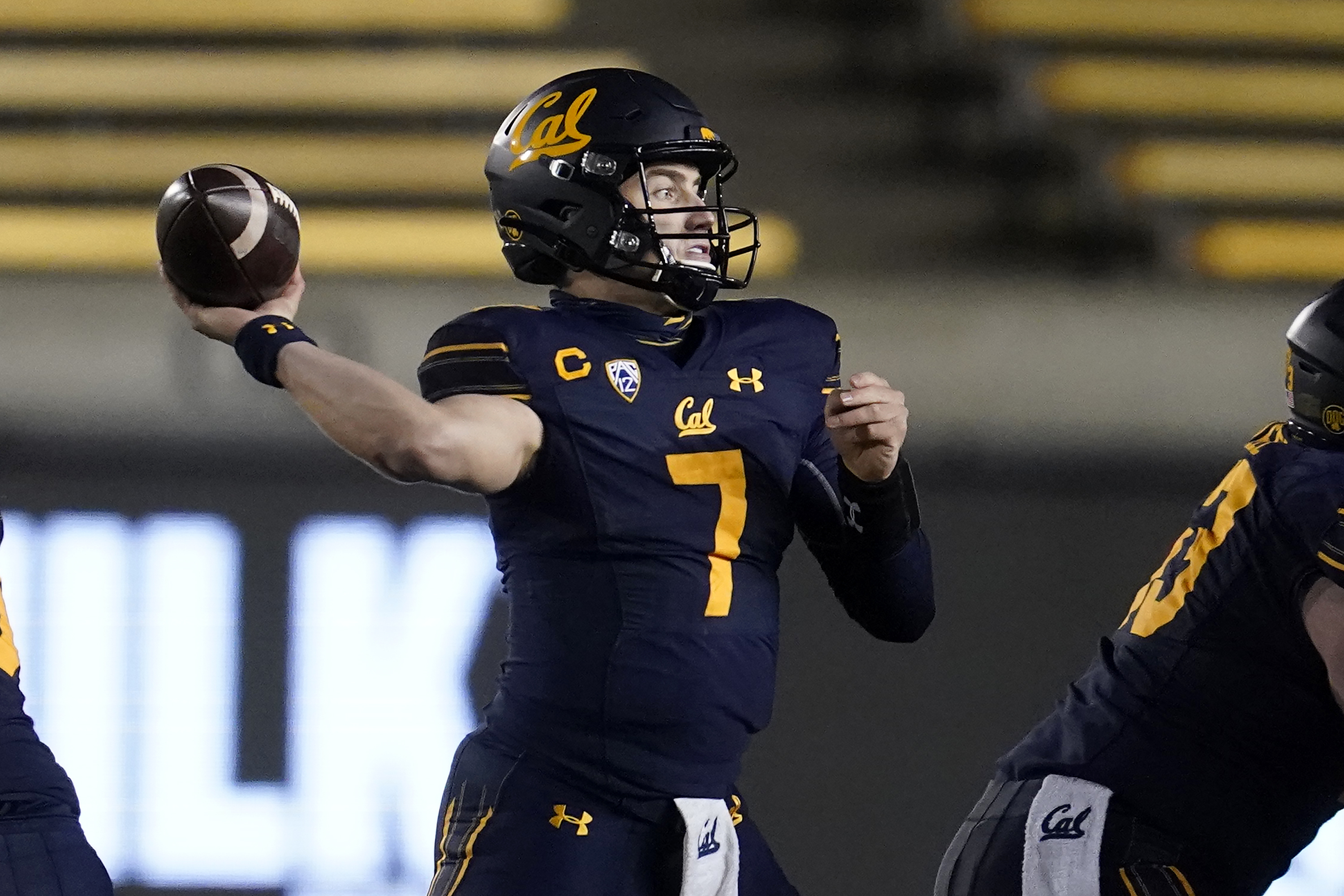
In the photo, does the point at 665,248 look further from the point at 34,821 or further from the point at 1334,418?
the point at 34,821

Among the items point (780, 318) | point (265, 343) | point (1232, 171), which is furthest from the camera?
point (1232, 171)

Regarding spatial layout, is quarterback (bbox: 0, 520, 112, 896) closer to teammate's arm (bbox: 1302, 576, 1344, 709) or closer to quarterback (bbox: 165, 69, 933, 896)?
quarterback (bbox: 165, 69, 933, 896)

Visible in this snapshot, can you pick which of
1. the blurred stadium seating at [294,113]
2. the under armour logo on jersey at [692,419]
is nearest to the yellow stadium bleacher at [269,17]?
the blurred stadium seating at [294,113]

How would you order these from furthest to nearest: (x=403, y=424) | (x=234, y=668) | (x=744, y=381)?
1. (x=234, y=668)
2. (x=744, y=381)
3. (x=403, y=424)

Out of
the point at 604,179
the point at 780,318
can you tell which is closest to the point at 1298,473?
the point at 780,318

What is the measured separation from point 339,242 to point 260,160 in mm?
273

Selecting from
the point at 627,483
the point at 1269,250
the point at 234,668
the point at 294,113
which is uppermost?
the point at 294,113

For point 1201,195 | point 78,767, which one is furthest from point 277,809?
point 1201,195

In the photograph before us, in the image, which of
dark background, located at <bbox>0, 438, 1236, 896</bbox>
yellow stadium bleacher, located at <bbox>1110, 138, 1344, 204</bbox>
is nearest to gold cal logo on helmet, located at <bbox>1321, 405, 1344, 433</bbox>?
dark background, located at <bbox>0, 438, 1236, 896</bbox>

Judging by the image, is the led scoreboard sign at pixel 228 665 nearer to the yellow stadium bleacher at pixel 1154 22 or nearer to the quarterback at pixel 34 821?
the quarterback at pixel 34 821

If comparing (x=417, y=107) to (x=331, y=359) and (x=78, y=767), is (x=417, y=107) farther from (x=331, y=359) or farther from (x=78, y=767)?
(x=331, y=359)

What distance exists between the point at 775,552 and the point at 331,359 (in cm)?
59

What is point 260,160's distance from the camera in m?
3.67

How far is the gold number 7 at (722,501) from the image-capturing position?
1.98 metres
